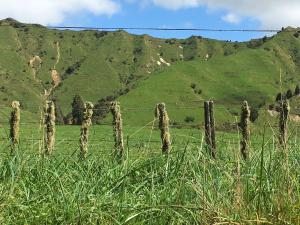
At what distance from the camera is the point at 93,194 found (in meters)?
4.30

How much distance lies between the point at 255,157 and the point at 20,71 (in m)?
198

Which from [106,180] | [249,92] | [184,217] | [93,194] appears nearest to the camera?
[184,217]

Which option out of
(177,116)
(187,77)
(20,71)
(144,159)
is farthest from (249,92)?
(144,159)

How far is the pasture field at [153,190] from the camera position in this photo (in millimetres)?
3744

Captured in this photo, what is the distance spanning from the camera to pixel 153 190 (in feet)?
14.1

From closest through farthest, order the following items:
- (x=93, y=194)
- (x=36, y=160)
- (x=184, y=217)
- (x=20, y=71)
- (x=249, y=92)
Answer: (x=184, y=217)
(x=93, y=194)
(x=36, y=160)
(x=249, y=92)
(x=20, y=71)

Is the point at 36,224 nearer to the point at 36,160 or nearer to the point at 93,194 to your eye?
the point at 93,194

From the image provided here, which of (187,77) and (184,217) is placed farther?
(187,77)

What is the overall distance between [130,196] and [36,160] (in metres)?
1.20

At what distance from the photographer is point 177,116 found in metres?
137

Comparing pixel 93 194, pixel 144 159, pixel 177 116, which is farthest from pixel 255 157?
pixel 177 116

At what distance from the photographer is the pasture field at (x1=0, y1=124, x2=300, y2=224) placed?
3.74 m

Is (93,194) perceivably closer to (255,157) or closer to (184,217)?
(184,217)

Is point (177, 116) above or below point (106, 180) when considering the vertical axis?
below
